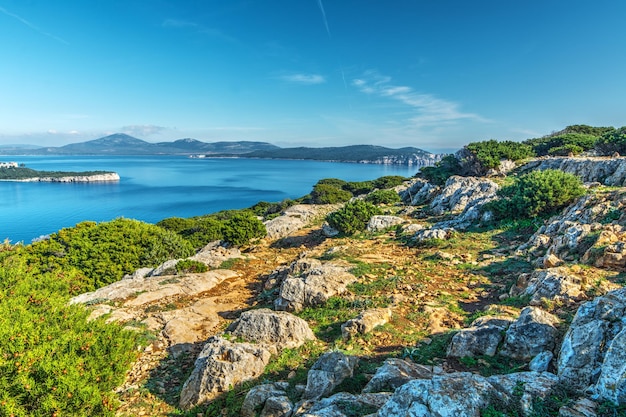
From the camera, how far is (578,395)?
4.23m

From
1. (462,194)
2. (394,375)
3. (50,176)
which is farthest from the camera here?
(50,176)

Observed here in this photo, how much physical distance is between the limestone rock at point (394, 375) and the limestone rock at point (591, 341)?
2.10 meters

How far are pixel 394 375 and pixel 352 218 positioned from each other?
1592cm

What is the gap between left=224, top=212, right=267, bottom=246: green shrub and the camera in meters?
22.3

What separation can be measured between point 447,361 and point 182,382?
19.7 feet

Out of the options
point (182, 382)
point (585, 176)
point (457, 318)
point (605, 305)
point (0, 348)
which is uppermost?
point (585, 176)

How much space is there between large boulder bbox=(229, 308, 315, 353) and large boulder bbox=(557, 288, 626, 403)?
5.43 meters

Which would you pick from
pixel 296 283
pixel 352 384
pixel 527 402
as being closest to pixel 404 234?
pixel 296 283

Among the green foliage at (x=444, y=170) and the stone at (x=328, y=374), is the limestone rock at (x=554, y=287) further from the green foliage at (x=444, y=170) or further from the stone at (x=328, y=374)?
the green foliage at (x=444, y=170)

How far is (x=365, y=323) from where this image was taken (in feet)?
27.2

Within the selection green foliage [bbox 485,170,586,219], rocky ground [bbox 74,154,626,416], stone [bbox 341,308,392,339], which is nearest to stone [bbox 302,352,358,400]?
rocky ground [bbox 74,154,626,416]

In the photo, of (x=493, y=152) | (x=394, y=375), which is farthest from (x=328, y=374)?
(x=493, y=152)

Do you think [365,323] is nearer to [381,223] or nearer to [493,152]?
[381,223]

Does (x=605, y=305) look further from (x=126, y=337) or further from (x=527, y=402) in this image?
(x=126, y=337)
